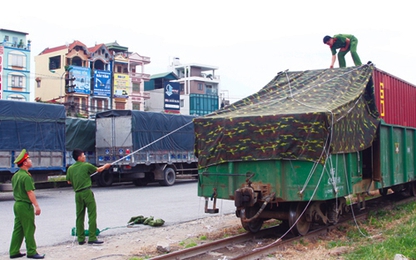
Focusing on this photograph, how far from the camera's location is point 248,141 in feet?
29.1

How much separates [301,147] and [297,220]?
137 cm

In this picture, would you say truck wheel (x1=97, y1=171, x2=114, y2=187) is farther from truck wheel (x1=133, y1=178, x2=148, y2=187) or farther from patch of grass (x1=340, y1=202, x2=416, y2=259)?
Answer: patch of grass (x1=340, y1=202, x2=416, y2=259)

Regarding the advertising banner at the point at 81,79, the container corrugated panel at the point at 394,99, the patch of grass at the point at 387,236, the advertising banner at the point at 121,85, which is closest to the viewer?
the patch of grass at the point at 387,236

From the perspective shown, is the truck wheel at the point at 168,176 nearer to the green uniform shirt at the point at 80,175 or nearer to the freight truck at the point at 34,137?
the freight truck at the point at 34,137

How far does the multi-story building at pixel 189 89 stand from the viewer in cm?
6725

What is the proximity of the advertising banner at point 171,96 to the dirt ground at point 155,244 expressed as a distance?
52797 millimetres

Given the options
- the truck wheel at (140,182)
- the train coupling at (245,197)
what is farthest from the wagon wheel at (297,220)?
the truck wheel at (140,182)

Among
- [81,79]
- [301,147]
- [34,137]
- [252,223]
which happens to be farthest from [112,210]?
[81,79]

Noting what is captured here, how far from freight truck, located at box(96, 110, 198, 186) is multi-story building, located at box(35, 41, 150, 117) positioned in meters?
27.3

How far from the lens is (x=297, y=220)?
8.77 m

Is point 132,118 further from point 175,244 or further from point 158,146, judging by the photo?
point 175,244

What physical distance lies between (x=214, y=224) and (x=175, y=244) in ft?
8.23

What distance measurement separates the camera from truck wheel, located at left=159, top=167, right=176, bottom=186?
2242 cm

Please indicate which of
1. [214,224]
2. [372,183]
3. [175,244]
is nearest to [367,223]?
[372,183]
